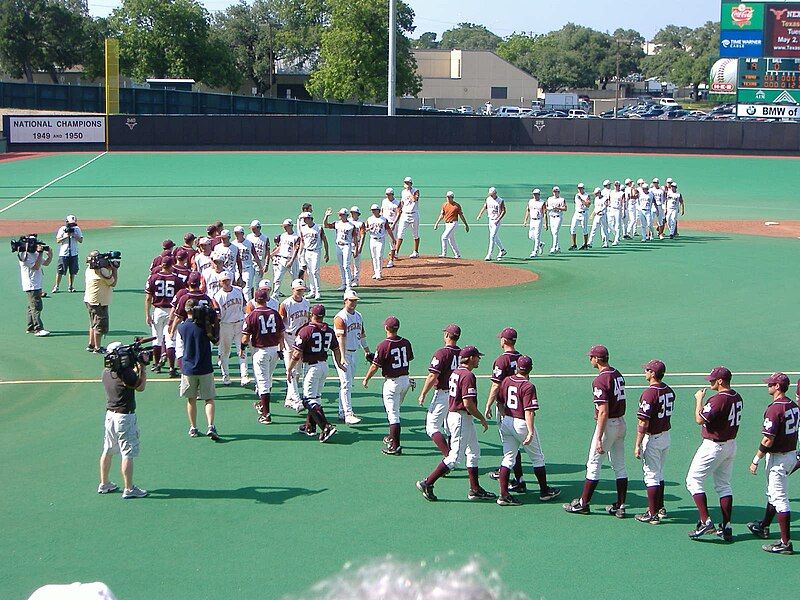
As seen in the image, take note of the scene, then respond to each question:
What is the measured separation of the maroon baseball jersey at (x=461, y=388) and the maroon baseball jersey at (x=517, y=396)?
0.35 metres

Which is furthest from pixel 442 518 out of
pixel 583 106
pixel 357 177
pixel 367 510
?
pixel 583 106

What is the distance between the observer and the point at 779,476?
981 centimetres

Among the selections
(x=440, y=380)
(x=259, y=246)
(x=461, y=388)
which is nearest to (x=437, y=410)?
(x=440, y=380)

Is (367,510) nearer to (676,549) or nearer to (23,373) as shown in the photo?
(676,549)

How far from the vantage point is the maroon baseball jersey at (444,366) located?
461 inches

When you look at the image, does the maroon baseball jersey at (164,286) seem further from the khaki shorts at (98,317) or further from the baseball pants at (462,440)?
the baseball pants at (462,440)

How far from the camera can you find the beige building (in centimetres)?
11838

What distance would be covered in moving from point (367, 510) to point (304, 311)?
15.3 ft

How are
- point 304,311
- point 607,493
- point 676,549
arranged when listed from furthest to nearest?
point 304,311 → point 607,493 → point 676,549

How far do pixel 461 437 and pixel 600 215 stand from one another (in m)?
19.8

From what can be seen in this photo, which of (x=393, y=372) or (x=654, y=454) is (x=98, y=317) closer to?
(x=393, y=372)

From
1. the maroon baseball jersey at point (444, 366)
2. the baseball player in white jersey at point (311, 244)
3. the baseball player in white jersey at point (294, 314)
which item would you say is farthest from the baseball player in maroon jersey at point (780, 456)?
the baseball player in white jersey at point (311, 244)

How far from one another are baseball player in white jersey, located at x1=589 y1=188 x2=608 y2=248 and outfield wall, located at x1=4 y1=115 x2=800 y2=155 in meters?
26.1

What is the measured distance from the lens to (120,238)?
3045cm
